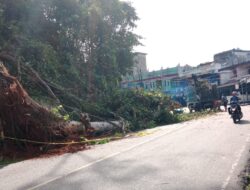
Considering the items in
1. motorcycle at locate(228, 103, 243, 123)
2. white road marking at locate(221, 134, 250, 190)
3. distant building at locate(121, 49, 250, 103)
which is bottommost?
white road marking at locate(221, 134, 250, 190)

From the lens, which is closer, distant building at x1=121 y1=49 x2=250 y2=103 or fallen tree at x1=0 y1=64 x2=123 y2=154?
fallen tree at x1=0 y1=64 x2=123 y2=154

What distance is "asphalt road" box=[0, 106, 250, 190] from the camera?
7133mm

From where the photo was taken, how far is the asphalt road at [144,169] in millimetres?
7133

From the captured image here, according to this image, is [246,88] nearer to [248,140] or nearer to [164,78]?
[164,78]

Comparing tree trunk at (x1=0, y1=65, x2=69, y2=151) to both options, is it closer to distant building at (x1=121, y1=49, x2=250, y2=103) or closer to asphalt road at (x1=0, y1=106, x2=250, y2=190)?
asphalt road at (x1=0, y1=106, x2=250, y2=190)

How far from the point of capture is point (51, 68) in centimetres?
2247

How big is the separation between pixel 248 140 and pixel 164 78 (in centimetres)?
5318

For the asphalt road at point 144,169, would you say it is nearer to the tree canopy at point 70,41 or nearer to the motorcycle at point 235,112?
the motorcycle at point 235,112

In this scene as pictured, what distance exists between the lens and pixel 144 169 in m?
8.48

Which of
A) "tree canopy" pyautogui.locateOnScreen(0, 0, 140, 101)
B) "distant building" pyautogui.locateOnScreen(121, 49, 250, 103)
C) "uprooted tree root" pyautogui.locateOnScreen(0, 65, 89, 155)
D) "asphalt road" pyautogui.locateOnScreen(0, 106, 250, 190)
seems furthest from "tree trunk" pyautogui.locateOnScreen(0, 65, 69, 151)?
"distant building" pyautogui.locateOnScreen(121, 49, 250, 103)

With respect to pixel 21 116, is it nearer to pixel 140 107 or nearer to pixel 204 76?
pixel 140 107

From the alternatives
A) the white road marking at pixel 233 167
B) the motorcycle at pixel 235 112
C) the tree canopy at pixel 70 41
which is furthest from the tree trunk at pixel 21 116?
the motorcycle at pixel 235 112

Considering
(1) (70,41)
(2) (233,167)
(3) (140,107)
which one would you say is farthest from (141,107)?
(2) (233,167)

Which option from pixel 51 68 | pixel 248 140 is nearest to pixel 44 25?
pixel 51 68
